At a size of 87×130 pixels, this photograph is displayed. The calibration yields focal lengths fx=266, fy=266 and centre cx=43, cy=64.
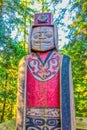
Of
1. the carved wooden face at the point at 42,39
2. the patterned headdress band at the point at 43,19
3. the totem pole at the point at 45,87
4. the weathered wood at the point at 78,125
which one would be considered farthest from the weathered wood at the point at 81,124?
the patterned headdress band at the point at 43,19

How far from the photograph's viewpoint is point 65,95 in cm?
507

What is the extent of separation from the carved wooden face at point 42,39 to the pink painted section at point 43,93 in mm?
695

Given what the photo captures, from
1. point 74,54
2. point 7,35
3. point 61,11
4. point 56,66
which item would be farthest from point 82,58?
point 56,66

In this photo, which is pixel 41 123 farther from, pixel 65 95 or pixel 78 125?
pixel 78 125

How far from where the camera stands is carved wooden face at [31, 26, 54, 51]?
5621 millimetres

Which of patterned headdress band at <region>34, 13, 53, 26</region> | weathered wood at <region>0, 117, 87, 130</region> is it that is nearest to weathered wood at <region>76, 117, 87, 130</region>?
weathered wood at <region>0, 117, 87, 130</region>

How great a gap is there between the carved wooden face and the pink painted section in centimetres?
70

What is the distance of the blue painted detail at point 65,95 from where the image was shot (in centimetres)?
483

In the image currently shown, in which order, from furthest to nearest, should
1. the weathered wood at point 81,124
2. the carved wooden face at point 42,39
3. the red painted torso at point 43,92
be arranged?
the weathered wood at point 81,124 < the carved wooden face at point 42,39 < the red painted torso at point 43,92

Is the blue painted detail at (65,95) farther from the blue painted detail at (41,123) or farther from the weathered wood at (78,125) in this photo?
the weathered wood at (78,125)

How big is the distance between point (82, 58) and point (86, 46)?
1.89 feet

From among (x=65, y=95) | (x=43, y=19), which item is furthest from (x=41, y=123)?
(x=43, y=19)

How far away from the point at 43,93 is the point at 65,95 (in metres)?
0.43

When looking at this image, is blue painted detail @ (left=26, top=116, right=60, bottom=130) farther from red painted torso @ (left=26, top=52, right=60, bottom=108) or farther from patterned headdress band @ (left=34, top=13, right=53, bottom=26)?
patterned headdress band @ (left=34, top=13, right=53, bottom=26)
